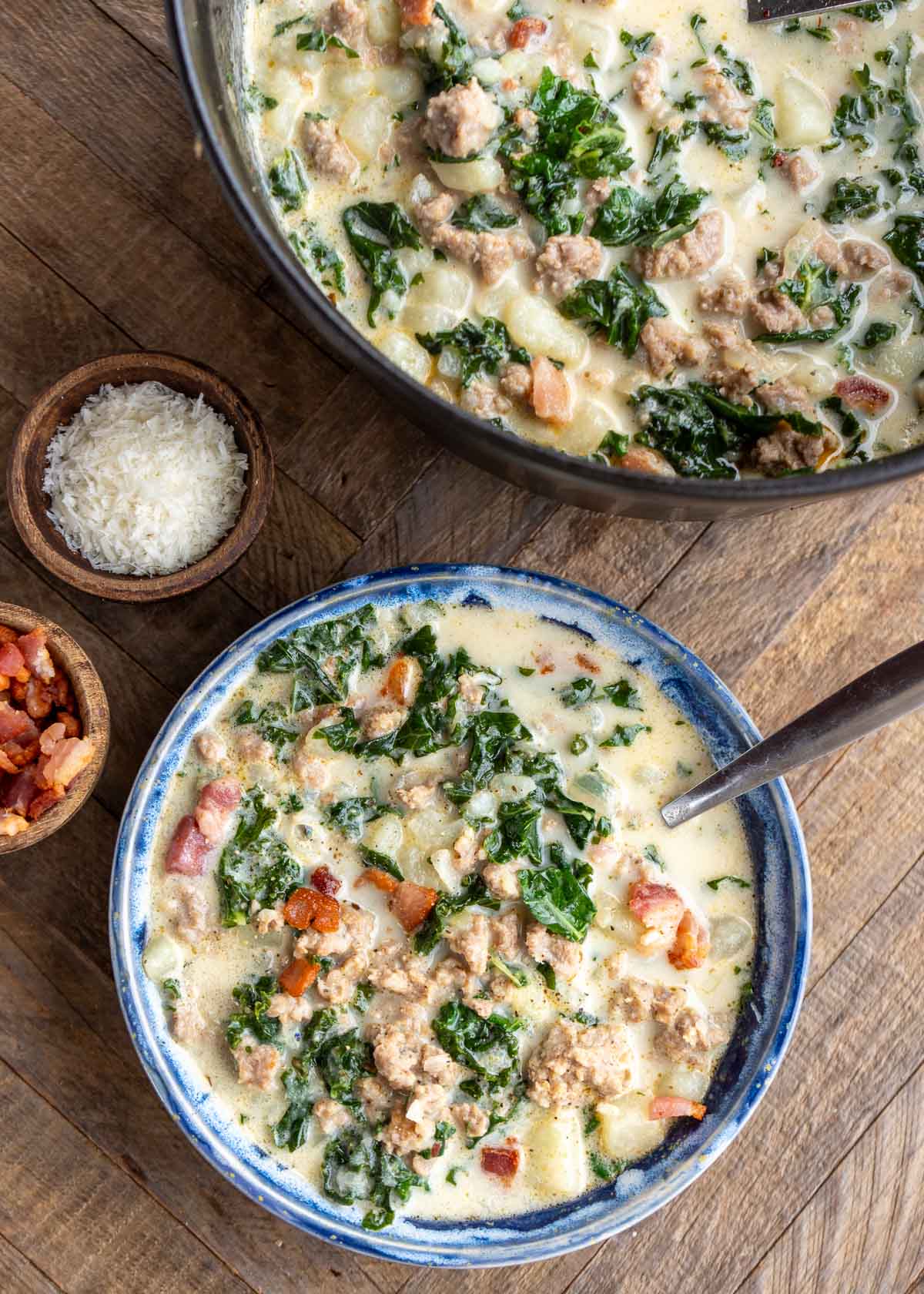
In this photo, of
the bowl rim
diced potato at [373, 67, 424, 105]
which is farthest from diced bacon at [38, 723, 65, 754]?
diced potato at [373, 67, 424, 105]

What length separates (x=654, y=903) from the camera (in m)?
3.12

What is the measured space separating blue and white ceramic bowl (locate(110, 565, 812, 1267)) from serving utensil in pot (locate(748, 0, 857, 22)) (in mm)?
1540

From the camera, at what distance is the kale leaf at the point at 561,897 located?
3.10 m

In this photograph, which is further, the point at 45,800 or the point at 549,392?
the point at 45,800

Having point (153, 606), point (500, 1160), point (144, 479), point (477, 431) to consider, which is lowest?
point (500, 1160)

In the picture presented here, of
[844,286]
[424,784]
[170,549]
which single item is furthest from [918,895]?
[170,549]

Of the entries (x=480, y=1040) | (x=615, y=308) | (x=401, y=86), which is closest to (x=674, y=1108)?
(x=480, y=1040)

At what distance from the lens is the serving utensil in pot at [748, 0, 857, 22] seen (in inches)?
118

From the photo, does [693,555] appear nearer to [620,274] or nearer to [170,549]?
[620,274]

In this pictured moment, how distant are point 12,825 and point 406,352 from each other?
5.21ft

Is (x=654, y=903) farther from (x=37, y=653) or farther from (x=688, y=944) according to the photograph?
(x=37, y=653)

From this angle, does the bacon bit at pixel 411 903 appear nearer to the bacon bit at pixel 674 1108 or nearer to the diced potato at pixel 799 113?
the bacon bit at pixel 674 1108

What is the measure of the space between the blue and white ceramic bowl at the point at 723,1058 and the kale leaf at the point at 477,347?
532 mm

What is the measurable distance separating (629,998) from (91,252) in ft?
8.51
